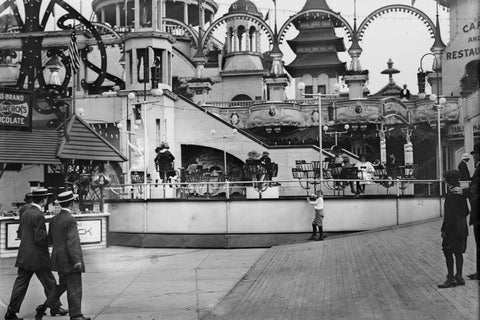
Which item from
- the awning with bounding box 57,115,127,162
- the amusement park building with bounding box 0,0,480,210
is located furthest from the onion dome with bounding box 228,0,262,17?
the awning with bounding box 57,115,127,162

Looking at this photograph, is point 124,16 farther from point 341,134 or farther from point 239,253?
point 239,253

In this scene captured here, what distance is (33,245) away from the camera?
34.5 ft

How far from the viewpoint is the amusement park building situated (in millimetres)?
28562

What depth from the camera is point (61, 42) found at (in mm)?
31984

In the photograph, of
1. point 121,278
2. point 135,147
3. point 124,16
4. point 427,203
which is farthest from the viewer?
point 124,16

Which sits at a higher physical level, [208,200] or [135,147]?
[135,147]

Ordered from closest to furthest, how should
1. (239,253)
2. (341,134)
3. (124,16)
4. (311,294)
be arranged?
(311,294), (239,253), (341,134), (124,16)

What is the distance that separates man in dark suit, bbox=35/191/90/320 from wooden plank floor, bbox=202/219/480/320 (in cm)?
201

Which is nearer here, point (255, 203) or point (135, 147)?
point (255, 203)

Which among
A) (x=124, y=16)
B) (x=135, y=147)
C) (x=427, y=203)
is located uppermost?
(x=124, y=16)

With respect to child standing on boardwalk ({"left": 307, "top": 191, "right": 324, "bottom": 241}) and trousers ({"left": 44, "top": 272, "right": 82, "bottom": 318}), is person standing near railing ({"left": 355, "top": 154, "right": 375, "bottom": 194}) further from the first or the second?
trousers ({"left": 44, "top": 272, "right": 82, "bottom": 318})

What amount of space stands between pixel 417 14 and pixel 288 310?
137 feet

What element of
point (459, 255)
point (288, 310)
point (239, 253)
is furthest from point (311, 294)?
point (239, 253)

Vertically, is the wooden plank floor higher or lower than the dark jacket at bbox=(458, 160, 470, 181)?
lower
